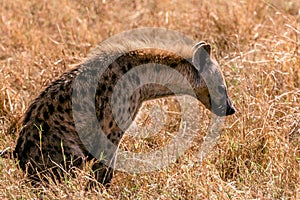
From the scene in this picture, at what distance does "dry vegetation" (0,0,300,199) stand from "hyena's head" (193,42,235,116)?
0.16 metres

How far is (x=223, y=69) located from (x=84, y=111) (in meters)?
2.25

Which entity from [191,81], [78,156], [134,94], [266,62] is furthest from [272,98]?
[78,156]

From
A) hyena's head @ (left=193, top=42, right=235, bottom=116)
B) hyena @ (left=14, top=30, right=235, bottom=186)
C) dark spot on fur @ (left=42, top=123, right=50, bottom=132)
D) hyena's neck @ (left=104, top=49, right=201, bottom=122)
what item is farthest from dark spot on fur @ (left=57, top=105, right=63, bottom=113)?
hyena's head @ (left=193, top=42, right=235, bottom=116)

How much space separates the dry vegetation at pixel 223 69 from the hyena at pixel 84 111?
0.18 metres

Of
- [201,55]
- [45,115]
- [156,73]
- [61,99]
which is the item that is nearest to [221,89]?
[201,55]

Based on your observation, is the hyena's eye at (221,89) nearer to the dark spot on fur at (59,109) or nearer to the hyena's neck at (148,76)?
the hyena's neck at (148,76)

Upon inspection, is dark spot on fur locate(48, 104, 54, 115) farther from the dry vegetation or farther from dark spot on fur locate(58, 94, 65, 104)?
the dry vegetation

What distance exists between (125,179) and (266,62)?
2.20 m

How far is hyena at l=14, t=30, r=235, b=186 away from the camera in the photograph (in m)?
5.51

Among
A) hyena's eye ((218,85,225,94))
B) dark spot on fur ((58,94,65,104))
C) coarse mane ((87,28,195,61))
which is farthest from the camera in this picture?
hyena's eye ((218,85,225,94))

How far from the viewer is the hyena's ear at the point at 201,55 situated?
634 cm

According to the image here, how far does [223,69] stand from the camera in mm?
7551

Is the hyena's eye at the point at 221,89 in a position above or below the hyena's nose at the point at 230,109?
above

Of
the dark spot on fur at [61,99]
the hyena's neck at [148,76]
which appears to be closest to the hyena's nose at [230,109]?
the hyena's neck at [148,76]
